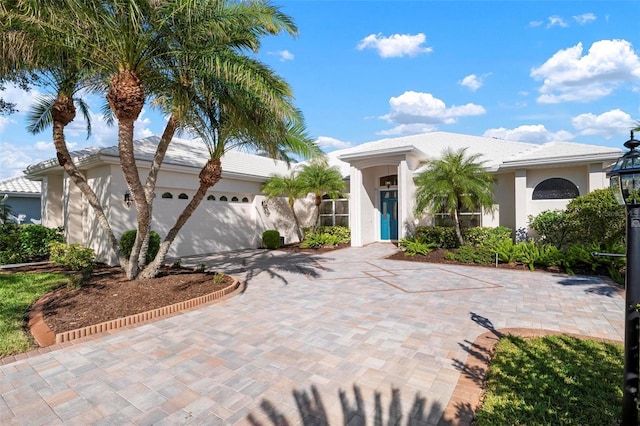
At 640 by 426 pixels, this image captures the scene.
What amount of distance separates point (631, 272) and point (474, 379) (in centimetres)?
204

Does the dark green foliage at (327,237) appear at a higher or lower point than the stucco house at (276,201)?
lower

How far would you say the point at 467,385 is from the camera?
380 cm

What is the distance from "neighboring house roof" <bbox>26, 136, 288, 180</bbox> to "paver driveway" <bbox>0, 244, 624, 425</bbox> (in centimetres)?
765

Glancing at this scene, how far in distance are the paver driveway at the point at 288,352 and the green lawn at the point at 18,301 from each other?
0.76 meters

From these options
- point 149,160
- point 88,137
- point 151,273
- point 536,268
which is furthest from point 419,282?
point 88,137

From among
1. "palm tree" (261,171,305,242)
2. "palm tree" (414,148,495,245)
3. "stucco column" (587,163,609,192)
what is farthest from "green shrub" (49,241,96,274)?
"stucco column" (587,163,609,192)

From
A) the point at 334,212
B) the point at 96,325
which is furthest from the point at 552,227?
the point at 96,325

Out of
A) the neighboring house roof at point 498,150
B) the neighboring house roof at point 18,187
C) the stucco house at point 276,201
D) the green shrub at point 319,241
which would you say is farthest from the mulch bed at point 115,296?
the neighboring house roof at point 18,187

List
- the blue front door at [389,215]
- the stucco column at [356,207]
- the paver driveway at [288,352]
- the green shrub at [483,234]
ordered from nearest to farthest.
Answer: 1. the paver driveway at [288,352]
2. the green shrub at [483,234]
3. the stucco column at [356,207]
4. the blue front door at [389,215]

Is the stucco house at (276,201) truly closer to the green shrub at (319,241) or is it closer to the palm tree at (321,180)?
the palm tree at (321,180)

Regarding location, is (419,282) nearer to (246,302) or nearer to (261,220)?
(246,302)

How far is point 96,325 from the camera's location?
558cm

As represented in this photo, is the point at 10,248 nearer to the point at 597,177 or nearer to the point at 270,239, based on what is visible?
the point at 270,239

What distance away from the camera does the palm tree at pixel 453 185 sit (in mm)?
12600
